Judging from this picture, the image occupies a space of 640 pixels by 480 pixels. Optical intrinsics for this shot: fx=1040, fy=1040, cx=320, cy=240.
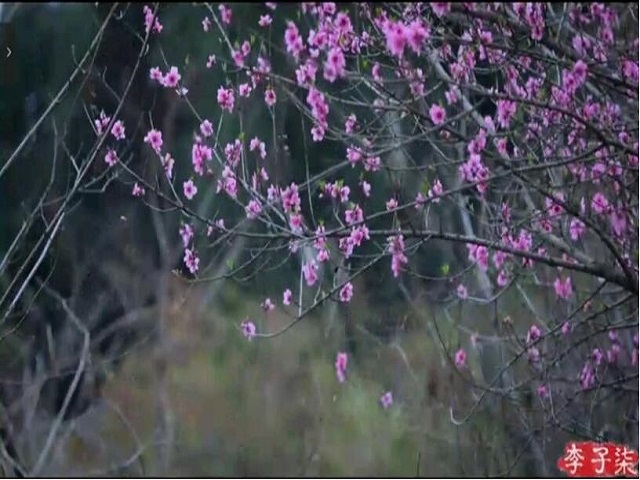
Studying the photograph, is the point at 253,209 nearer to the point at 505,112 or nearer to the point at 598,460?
the point at 505,112

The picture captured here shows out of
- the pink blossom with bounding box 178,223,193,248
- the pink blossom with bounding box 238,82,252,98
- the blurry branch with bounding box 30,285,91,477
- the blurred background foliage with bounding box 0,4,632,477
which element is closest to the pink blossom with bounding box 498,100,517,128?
the blurred background foliage with bounding box 0,4,632,477

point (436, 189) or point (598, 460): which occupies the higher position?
point (436, 189)

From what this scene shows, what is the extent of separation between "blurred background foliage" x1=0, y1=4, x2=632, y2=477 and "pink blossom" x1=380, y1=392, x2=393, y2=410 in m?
0.02

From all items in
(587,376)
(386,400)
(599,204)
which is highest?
(599,204)

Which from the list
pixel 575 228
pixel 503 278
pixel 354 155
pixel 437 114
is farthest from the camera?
pixel 503 278

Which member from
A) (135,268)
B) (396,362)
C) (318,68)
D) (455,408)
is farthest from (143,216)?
(455,408)

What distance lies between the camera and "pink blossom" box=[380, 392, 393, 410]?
3.04 meters

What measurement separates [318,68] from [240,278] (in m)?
0.64

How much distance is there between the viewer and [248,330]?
2.97m

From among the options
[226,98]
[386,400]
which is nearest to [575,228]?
[386,400]

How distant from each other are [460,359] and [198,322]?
0.84 metres

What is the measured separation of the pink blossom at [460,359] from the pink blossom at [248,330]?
0.67 m

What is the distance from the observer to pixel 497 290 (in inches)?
130

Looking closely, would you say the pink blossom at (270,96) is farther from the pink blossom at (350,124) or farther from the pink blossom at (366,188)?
the pink blossom at (366,188)
